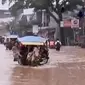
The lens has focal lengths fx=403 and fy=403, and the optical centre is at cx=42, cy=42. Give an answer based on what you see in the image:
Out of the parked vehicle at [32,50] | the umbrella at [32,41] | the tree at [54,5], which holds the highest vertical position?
the tree at [54,5]

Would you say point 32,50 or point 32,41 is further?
point 32,50

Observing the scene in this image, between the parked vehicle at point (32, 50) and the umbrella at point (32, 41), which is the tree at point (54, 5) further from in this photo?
the umbrella at point (32, 41)

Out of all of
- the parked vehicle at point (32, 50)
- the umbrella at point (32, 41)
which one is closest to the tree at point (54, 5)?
the parked vehicle at point (32, 50)

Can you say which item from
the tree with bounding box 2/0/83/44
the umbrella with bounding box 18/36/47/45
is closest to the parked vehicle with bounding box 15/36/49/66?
the umbrella with bounding box 18/36/47/45

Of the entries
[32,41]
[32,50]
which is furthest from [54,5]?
[32,41]

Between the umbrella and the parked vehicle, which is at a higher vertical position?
the umbrella

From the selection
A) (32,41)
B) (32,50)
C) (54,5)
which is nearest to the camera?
(32,41)

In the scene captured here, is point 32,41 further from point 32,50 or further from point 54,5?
point 54,5

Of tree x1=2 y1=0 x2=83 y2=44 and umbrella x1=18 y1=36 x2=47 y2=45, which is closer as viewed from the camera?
umbrella x1=18 y1=36 x2=47 y2=45

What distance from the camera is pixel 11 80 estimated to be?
1462cm

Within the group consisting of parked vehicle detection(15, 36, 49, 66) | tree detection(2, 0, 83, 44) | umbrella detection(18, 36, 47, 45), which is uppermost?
tree detection(2, 0, 83, 44)

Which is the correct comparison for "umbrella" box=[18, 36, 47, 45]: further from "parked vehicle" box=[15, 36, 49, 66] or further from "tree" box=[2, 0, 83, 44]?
"tree" box=[2, 0, 83, 44]

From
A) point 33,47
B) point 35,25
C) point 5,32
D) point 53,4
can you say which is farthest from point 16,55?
point 5,32

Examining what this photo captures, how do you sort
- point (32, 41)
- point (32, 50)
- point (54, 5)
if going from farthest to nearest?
point (54, 5)
point (32, 50)
point (32, 41)
